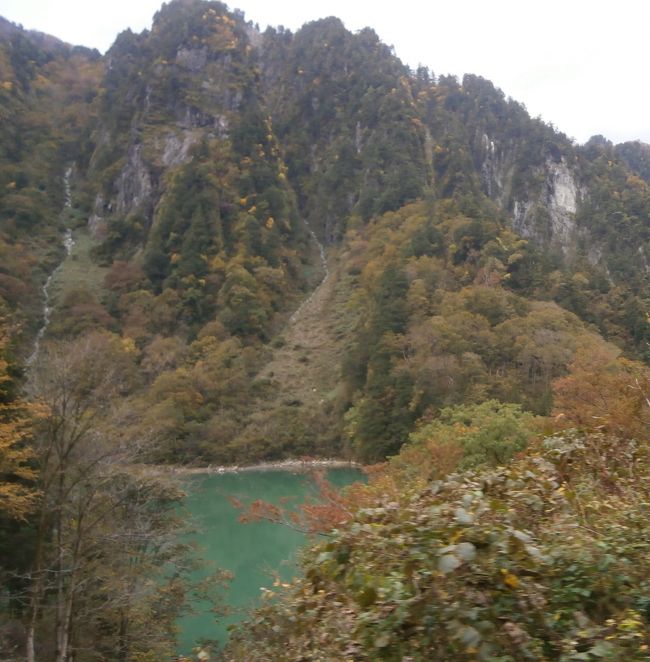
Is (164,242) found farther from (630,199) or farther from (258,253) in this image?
(630,199)

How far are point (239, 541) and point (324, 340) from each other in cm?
3368

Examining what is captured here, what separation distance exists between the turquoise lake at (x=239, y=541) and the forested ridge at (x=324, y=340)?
77.7 inches

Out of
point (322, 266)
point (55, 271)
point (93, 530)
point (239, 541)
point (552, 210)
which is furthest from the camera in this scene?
point (552, 210)

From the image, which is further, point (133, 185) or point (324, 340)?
point (133, 185)

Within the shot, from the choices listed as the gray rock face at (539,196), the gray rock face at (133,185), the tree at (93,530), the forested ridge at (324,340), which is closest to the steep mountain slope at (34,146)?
the forested ridge at (324,340)

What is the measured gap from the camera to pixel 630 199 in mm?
75875

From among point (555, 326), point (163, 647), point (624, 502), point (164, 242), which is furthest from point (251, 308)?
point (624, 502)

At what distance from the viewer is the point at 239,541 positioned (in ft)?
79.6

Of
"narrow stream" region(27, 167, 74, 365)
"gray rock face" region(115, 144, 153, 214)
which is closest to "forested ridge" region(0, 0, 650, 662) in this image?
"gray rock face" region(115, 144, 153, 214)

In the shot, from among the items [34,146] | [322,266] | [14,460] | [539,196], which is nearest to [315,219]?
[322,266]

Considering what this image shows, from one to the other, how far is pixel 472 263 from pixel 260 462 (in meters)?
21.9

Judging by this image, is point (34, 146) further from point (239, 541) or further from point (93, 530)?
point (93, 530)

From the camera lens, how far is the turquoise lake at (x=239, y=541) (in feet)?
50.0

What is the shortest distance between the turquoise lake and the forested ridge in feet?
6.47
